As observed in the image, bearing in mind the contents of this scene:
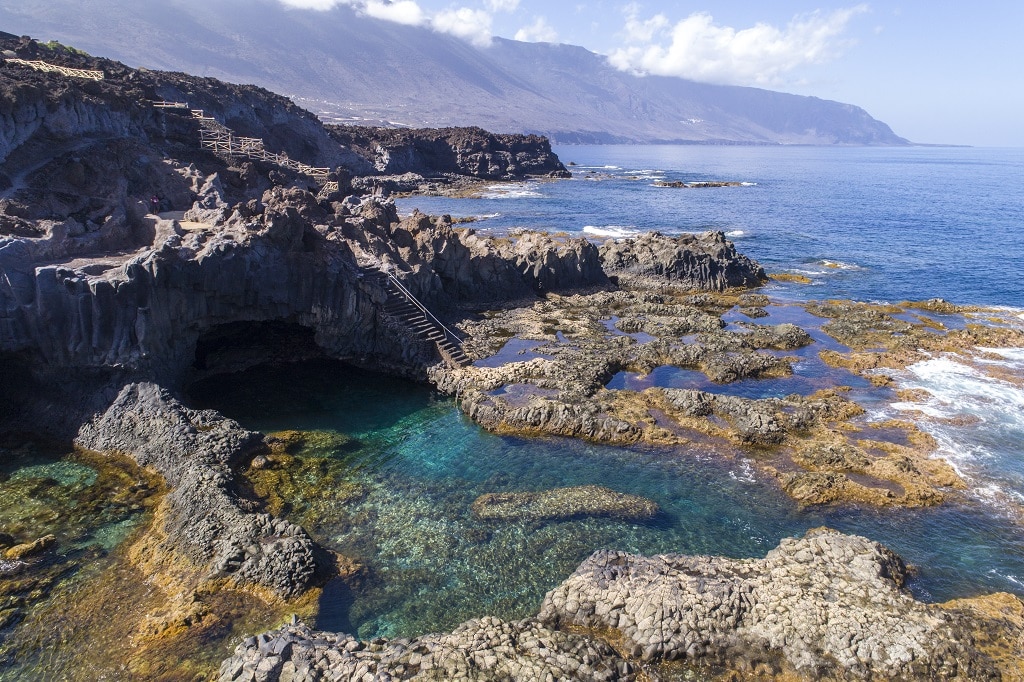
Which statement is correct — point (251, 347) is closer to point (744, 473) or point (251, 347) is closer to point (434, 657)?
point (434, 657)

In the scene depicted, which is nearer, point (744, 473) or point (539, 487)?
point (539, 487)

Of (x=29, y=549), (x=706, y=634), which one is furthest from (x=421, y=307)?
(x=706, y=634)

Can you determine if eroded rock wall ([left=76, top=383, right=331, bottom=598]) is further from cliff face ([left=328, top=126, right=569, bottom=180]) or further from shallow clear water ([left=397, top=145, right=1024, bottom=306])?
cliff face ([left=328, top=126, right=569, bottom=180])

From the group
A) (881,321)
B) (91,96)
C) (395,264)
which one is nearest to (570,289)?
(395,264)

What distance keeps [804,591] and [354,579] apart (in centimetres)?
1198

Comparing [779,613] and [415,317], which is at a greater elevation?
[415,317]

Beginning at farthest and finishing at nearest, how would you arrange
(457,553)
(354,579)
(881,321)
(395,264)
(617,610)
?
(881,321)
(395,264)
(457,553)
(354,579)
(617,610)

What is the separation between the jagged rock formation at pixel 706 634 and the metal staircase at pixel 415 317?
56.0ft

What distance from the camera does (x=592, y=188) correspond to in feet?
415

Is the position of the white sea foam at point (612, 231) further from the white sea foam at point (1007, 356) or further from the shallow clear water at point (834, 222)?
the white sea foam at point (1007, 356)

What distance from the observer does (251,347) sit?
32.0 metres

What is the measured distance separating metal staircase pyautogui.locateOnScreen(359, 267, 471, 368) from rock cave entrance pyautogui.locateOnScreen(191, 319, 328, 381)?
4.39m

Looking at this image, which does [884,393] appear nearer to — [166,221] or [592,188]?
[166,221]

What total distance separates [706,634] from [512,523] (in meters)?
6.86
